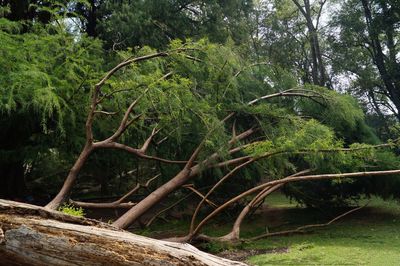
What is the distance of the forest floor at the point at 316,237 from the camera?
6789mm

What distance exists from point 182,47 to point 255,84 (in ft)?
8.98

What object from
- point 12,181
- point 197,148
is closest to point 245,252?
point 197,148

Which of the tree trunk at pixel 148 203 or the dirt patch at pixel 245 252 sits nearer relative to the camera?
the dirt patch at pixel 245 252

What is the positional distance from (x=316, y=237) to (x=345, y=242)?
31.1 inches

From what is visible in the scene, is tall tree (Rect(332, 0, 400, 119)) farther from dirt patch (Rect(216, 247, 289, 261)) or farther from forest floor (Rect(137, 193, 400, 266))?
dirt patch (Rect(216, 247, 289, 261))

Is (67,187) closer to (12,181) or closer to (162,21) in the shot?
(12,181)

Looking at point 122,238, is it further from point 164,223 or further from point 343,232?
point 164,223

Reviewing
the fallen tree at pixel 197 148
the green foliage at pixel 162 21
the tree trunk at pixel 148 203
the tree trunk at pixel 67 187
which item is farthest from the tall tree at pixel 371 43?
the tree trunk at pixel 67 187

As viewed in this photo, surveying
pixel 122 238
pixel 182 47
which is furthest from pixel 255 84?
pixel 122 238

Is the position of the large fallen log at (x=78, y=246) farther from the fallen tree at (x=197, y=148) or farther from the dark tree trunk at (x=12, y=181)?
the dark tree trunk at (x=12, y=181)

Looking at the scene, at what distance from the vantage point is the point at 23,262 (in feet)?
11.0

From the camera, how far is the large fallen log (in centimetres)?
309

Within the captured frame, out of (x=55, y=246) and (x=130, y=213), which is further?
(x=130, y=213)

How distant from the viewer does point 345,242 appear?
830 cm
